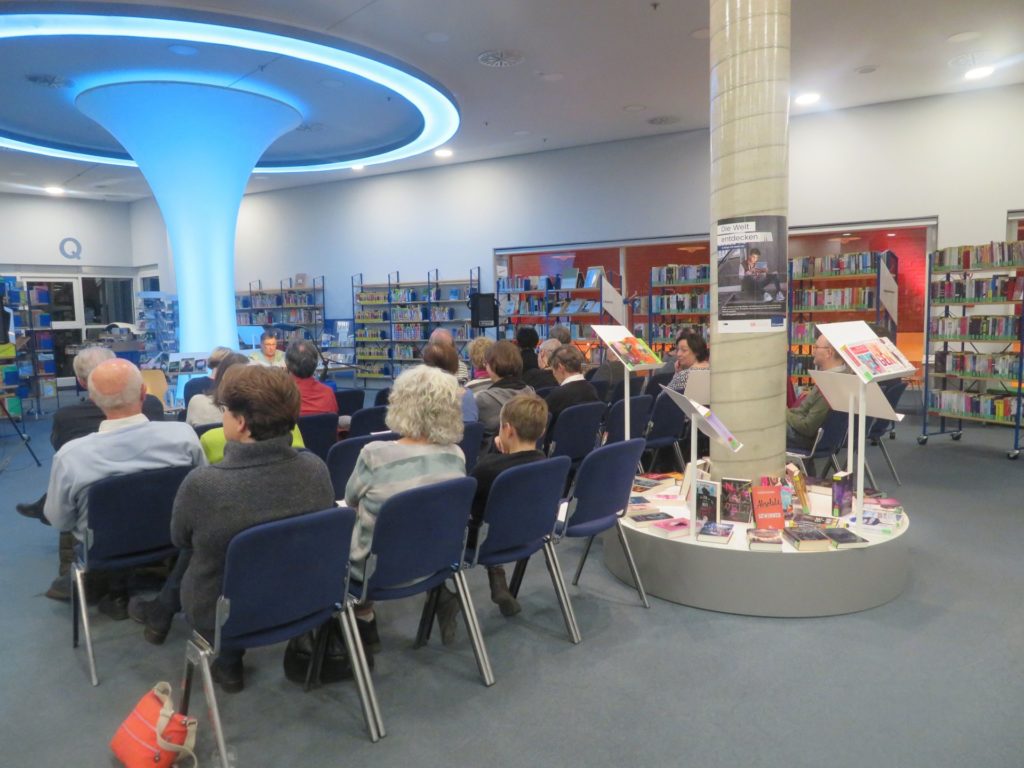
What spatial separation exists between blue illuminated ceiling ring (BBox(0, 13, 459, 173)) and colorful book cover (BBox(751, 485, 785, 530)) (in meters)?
6.34

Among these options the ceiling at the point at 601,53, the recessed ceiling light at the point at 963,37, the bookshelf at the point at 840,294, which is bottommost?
the bookshelf at the point at 840,294

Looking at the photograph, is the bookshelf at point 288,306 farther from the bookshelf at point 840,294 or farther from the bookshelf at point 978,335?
the bookshelf at point 978,335

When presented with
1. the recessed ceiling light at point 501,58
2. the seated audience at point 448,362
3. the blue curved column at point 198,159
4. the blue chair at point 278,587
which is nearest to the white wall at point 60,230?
the blue curved column at point 198,159

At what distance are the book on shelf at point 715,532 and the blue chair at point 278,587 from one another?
187 cm

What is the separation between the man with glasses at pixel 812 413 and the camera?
5.09 metres

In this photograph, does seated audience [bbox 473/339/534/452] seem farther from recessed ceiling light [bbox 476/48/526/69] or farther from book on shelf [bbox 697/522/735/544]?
recessed ceiling light [bbox 476/48/526/69]

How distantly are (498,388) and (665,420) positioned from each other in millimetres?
1600

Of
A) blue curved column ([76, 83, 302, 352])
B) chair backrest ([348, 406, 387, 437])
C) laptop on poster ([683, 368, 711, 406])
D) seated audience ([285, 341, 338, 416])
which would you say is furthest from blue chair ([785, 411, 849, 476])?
blue curved column ([76, 83, 302, 352])

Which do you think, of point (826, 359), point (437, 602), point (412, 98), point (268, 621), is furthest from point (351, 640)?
point (412, 98)

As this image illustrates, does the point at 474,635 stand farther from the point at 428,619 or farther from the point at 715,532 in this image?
the point at 715,532

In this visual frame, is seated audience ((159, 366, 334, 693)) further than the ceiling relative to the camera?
No

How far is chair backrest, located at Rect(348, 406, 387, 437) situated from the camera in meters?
4.95

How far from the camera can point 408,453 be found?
283 centimetres

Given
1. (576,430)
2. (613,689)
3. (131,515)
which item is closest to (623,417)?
(576,430)
